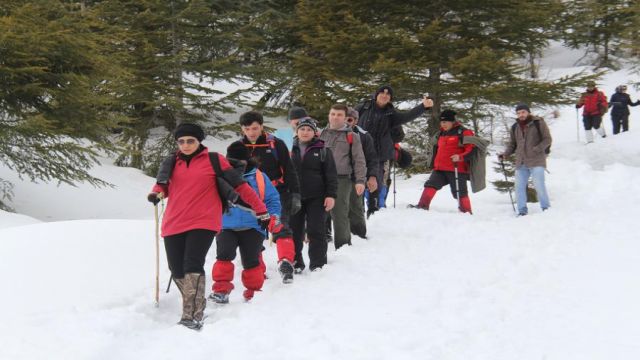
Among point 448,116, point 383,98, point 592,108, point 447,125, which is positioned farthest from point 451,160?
point 592,108

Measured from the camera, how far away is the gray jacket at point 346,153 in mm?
7199

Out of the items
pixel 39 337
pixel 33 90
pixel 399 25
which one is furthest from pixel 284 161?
pixel 399 25

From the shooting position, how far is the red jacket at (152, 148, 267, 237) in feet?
15.8

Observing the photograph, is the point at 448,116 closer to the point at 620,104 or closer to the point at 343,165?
the point at 343,165

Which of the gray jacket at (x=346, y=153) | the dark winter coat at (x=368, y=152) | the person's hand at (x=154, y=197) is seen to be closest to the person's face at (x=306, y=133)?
the gray jacket at (x=346, y=153)

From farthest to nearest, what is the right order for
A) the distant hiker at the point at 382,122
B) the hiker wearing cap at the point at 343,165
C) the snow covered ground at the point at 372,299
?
the distant hiker at the point at 382,122, the hiker wearing cap at the point at 343,165, the snow covered ground at the point at 372,299

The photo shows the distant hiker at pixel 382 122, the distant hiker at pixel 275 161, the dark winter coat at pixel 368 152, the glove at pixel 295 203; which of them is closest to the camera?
the glove at pixel 295 203

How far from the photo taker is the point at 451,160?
9.81 m

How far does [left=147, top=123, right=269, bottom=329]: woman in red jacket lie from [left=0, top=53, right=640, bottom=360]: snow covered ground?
0.42 metres

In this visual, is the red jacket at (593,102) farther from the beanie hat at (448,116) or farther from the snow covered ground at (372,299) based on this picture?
the snow covered ground at (372,299)

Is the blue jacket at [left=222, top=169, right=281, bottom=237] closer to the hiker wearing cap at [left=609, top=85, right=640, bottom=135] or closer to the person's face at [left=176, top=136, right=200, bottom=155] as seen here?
the person's face at [left=176, top=136, right=200, bottom=155]

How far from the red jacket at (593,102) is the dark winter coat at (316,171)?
14244 millimetres

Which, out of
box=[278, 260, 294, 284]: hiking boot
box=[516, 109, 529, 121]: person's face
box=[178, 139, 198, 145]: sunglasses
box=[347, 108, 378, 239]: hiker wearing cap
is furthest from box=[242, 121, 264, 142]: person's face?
box=[516, 109, 529, 121]: person's face

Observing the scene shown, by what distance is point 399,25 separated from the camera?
1728 centimetres
